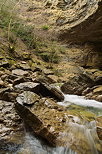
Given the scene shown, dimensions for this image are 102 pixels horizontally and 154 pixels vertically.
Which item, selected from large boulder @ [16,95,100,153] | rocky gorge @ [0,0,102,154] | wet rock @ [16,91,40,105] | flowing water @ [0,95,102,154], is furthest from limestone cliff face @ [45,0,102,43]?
flowing water @ [0,95,102,154]

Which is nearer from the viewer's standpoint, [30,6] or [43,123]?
[43,123]

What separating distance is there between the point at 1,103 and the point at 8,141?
1182 mm

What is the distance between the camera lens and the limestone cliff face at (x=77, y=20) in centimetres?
872

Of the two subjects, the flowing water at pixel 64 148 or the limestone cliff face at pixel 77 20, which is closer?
the flowing water at pixel 64 148

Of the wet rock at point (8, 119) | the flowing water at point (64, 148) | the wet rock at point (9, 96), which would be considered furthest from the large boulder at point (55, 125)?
the wet rock at point (9, 96)

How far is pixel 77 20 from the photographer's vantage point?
10.3 meters

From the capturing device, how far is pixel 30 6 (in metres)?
15.4

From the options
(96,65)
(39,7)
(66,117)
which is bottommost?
(66,117)

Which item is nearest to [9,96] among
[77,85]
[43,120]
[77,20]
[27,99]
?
[27,99]

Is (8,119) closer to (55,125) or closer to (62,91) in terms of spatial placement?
(55,125)

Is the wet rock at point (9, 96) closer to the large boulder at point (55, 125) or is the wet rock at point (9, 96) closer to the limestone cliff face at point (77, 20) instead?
the large boulder at point (55, 125)

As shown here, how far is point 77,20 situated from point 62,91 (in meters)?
5.89

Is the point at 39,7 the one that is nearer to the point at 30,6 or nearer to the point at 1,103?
the point at 30,6

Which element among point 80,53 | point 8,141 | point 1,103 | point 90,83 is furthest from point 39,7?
point 8,141
